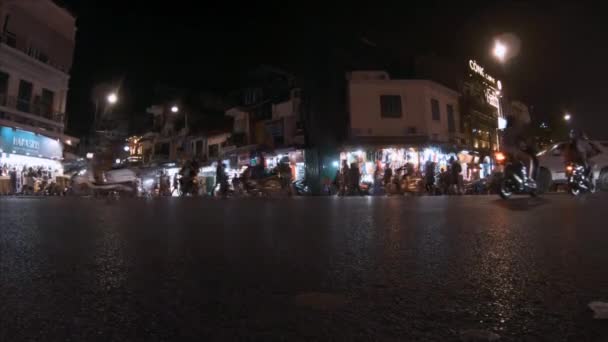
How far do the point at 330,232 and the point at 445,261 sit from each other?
143 cm

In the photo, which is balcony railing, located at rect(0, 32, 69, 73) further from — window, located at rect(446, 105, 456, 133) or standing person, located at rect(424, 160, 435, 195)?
window, located at rect(446, 105, 456, 133)

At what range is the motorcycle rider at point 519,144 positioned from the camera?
8031mm

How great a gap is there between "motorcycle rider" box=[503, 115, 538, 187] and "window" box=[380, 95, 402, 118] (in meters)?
16.0

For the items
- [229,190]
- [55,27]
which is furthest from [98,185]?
[55,27]

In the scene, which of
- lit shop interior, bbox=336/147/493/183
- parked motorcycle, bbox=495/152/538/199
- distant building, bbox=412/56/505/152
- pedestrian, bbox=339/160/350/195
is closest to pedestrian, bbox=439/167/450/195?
lit shop interior, bbox=336/147/493/183

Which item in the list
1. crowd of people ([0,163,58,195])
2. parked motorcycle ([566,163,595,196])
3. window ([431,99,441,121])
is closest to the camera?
parked motorcycle ([566,163,595,196])

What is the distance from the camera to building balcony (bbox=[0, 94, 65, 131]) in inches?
917

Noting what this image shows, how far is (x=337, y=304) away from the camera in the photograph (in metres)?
1.29

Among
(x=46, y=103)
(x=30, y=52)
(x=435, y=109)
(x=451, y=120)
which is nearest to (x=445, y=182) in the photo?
(x=435, y=109)

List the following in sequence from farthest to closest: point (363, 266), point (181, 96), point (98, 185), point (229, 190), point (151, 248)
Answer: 1. point (181, 96)
2. point (229, 190)
3. point (98, 185)
4. point (151, 248)
5. point (363, 266)

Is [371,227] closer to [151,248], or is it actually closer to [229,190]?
[151,248]

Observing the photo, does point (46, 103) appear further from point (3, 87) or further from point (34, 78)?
point (3, 87)

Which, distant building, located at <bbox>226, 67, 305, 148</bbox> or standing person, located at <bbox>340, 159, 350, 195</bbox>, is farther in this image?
distant building, located at <bbox>226, 67, 305, 148</bbox>

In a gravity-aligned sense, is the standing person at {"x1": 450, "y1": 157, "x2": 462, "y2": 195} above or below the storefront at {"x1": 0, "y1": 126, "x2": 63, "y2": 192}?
below
